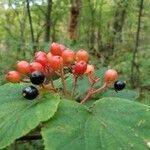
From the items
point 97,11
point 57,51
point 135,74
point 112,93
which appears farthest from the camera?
point 97,11

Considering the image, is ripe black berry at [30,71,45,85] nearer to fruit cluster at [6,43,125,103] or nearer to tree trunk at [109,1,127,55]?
fruit cluster at [6,43,125,103]

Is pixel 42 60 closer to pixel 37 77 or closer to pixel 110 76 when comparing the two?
pixel 37 77

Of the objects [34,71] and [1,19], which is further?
[1,19]

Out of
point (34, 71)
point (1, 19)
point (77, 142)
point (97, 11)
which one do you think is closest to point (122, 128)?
point (77, 142)

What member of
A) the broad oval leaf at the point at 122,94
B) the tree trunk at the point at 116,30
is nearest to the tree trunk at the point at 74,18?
the tree trunk at the point at 116,30

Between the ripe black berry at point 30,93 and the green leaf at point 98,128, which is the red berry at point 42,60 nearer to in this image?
the ripe black berry at point 30,93

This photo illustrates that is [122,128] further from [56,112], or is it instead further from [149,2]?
[149,2]

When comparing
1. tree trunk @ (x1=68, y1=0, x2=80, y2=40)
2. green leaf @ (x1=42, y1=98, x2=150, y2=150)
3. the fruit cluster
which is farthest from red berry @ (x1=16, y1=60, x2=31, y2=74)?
tree trunk @ (x1=68, y1=0, x2=80, y2=40)

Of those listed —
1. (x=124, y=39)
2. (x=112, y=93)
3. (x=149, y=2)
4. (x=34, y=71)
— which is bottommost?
(x=124, y=39)

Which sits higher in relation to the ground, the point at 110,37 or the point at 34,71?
the point at 34,71
